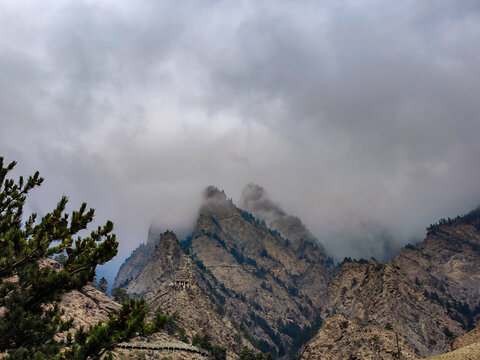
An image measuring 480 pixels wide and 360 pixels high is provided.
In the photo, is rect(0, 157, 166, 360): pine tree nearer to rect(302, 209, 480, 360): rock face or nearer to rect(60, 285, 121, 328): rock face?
rect(60, 285, 121, 328): rock face

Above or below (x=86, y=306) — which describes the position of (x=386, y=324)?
below

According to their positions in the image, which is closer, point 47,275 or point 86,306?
point 47,275

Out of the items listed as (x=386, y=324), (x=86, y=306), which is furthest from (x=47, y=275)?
(x=386, y=324)

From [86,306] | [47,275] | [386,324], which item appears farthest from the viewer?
[386,324]

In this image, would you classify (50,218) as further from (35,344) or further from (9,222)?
(35,344)

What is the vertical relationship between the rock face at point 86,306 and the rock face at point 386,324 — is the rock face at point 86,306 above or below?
above

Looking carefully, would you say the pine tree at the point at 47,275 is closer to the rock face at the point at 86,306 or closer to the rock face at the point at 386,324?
the rock face at the point at 86,306

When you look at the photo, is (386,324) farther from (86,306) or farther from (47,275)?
(47,275)

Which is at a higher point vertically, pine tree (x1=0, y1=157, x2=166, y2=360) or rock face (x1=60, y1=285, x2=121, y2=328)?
rock face (x1=60, y1=285, x2=121, y2=328)

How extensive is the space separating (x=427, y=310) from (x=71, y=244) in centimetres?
16886

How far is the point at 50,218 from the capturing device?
17.9 m

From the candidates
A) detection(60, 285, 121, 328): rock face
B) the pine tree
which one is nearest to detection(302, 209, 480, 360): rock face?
detection(60, 285, 121, 328): rock face

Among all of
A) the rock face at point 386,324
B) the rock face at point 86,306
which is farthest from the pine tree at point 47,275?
the rock face at point 386,324

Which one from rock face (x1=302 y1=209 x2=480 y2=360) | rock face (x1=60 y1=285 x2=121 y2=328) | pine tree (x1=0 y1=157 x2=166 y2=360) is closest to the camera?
pine tree (x1=0 y1=157 x2=166 y2=360)
